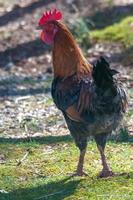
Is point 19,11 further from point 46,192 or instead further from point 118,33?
point 46,192

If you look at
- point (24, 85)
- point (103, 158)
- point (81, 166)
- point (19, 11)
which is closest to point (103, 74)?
point (103, 158)

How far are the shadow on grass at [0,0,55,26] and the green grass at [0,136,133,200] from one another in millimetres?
8294

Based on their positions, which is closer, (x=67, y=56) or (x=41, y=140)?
(x=67, y=56)

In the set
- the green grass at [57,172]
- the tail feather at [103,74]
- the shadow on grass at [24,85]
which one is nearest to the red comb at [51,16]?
the tail feather at [103,74]

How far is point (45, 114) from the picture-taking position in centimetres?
1018

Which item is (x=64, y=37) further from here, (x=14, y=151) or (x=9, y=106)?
(x=9, y=106)

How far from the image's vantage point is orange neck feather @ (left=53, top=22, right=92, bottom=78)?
715cm

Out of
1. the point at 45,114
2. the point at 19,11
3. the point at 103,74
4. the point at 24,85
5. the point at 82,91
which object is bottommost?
the point at 45,114

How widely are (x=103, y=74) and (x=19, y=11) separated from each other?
10915 millimetres

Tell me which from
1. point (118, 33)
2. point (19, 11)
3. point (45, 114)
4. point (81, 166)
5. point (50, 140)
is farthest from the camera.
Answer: point (19, 11)

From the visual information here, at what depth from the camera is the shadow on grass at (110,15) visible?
50.6 feet

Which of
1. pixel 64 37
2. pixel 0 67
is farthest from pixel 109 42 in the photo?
pixel 64 37

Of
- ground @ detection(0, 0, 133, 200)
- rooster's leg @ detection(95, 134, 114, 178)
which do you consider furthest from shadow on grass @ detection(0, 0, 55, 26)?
rooster's leg @ detection(95, 134, 114, 178)

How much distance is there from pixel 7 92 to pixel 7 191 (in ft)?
16.5
